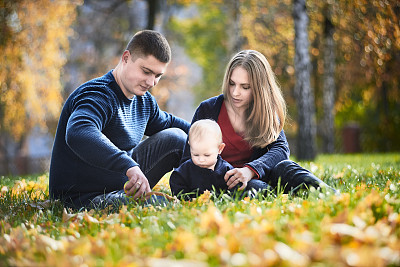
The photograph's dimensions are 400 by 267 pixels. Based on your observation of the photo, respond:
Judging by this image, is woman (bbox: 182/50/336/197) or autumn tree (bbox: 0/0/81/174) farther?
autumn tree (bbox: 0/0/81/174)

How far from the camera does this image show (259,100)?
362cm

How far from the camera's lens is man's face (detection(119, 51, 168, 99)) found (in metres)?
3.40

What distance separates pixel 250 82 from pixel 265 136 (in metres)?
0.49

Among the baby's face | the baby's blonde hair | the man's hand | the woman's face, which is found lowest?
the man's hand

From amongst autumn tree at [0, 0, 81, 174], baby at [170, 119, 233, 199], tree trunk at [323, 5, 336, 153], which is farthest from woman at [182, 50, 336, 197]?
tree trunk at [323, 5, 336, 153]

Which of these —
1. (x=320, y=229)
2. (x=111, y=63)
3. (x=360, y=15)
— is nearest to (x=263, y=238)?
(x=320, y=229)

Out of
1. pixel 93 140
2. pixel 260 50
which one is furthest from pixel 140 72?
pixel 260 50

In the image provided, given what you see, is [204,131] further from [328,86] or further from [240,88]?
[328,86]

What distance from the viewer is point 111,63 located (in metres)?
16.8

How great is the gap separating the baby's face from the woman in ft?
1.00

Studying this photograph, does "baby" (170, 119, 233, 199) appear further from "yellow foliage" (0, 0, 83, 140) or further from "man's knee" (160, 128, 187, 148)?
"yellow foliage" (0, 0, 83, 140)

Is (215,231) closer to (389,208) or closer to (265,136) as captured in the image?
(389,208)

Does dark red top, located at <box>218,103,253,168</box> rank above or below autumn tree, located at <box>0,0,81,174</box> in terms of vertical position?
below

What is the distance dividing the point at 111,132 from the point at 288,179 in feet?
4.94
